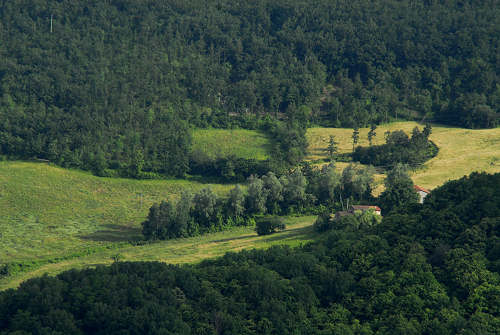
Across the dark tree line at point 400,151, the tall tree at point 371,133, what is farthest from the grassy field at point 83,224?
the tall tree at point 371,133

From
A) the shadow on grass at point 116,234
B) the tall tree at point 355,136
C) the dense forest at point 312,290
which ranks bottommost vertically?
the shadow on grass at point 116,234

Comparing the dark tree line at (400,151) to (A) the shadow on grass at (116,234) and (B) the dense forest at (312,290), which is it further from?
(B) the dense forest at (312,290)

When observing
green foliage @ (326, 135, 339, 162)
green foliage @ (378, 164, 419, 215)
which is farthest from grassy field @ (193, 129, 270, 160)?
green foliage @ (378, 164, 419, 215)

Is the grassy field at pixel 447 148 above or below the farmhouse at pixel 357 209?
above

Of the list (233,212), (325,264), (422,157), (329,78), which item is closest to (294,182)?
(233,212)

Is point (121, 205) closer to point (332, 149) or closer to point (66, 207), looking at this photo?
point (66, 207)

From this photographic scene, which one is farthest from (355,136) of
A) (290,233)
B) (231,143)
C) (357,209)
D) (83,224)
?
(83,224)

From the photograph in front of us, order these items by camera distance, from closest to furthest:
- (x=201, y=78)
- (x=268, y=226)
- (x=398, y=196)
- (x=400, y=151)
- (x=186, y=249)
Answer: (x=186, y=249) → (x=268, y=226) → (x=398, y=196) → (x=400, y=151) → (x=201, y=78)
